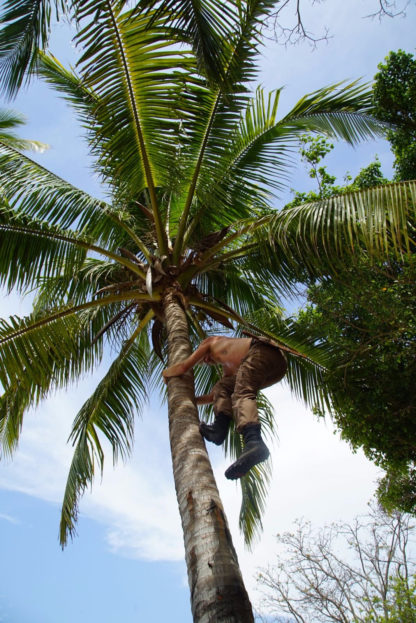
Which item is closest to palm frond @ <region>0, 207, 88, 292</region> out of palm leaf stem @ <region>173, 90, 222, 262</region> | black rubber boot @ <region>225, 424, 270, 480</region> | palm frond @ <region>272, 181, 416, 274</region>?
palm leaf stem @ <region>173, 90, 222, 262</region>

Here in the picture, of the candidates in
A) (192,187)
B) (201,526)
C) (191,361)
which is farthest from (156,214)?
(201,526)

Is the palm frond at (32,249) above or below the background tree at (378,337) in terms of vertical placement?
above

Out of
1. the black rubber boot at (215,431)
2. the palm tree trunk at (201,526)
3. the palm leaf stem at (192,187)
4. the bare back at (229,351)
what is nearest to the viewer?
the palm tree trunk at (201,526)

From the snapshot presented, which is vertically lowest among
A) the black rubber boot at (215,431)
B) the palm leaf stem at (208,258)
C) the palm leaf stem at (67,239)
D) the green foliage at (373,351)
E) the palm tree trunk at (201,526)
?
the palm tree trunk at (201,526)

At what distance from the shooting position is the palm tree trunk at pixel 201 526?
200 cm

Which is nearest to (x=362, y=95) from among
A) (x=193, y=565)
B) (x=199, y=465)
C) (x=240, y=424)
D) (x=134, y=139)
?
(x=134, y=139)

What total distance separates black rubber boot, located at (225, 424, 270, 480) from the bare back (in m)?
0.84

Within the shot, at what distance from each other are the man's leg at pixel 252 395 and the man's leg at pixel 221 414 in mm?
308

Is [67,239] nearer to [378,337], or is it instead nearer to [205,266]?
[205,266]

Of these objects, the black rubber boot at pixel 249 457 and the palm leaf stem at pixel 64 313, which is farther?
the palm leaf stem at pixel 64 313

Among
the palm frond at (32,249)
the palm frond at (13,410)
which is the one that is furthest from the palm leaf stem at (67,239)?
the palm frond at (13,410)

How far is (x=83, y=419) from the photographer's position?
720cm

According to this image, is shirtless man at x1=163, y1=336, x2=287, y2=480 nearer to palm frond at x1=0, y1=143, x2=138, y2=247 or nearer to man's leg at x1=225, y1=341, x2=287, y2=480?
man's leg at x1=225, y1=341, x2=287, y2=480

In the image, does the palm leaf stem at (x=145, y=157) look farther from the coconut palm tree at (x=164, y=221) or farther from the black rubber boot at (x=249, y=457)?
the black rubber boot at (x=249, y=457)
